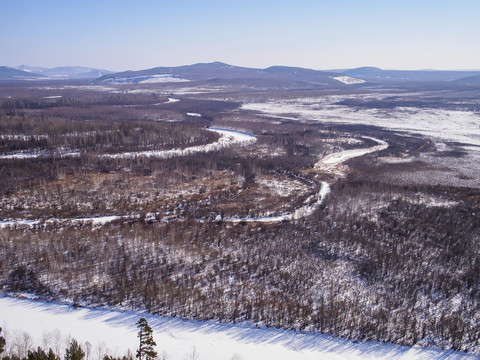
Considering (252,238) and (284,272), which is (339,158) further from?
(284,272)

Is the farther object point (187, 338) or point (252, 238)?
point (252, 238)

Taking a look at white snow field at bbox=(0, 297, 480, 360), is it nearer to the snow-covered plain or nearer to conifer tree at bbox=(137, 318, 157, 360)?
conifer tree at bbox=(137, 318, 157, 360)

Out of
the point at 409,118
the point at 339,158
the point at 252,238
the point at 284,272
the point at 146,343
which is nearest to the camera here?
the point at 146,343

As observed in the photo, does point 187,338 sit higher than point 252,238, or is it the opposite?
point 252,238

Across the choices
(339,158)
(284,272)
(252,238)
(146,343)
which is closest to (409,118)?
(339,158)

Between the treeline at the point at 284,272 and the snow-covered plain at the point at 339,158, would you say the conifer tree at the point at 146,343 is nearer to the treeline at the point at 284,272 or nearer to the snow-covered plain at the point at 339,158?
the treeline at the point at 284,272

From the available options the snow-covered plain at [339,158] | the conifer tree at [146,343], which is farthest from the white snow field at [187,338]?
the snow-covered plain at [339,158]

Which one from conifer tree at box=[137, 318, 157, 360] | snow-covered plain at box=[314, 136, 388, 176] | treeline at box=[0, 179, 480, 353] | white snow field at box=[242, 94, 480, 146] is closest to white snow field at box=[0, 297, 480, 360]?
treeline at box=[0, 179, 480, 353]

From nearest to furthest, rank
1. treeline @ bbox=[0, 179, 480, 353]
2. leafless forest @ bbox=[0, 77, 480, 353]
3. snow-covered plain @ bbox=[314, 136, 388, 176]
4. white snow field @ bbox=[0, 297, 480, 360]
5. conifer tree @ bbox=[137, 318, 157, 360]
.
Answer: conifer tree @ bbox=[137, 318, 157, 360], white snow field @ bbox=[0, 297, 480, 360], treeline @ bbox=[0, 179, 480, 353], leafless forest @ bbox=[0, 77, 480, 353], snow-covered plain @ bbox=[314, 136, 388, 176]

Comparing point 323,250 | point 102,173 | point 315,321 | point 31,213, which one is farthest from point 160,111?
point 315,321
